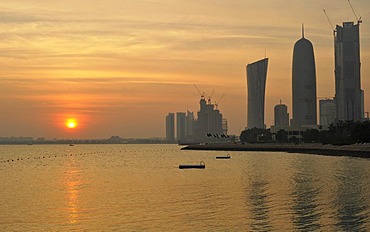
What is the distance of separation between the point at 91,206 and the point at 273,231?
745 inches

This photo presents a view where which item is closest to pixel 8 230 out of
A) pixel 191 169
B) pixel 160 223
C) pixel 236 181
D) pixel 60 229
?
pixel 60 229

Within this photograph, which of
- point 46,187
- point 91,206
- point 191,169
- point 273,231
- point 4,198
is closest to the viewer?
point 273,231

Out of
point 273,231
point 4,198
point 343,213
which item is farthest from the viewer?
point 4,198

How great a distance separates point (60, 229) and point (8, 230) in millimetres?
3296

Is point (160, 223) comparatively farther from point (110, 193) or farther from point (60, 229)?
point (110, 193)

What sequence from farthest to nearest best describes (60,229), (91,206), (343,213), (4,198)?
(4,198) → (91,206) → (343,213) → (60,229)

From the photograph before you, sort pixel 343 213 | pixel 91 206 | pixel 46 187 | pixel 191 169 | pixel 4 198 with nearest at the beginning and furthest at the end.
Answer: pixel 343 213
pixel 91 206
pixel 4 198
pixel 46 187
pixel 191 169

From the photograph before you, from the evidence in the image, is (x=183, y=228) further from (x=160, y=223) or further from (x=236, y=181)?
(x=236, y=181)

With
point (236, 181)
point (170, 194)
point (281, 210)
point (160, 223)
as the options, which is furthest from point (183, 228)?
point (236, 181)

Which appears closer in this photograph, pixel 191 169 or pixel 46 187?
pixel 46 187

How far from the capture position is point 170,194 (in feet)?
192

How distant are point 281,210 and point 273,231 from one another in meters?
8.88

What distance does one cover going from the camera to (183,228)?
123 ft

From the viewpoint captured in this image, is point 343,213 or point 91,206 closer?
point 343,213
